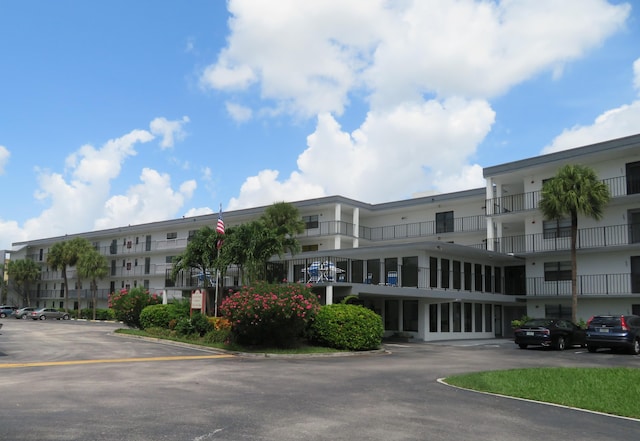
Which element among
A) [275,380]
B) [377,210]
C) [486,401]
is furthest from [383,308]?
[486,401]

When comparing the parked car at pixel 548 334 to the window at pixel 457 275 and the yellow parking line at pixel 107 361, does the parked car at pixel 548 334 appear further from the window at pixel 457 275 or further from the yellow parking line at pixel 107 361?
the yellow parking line at pixel 107 361

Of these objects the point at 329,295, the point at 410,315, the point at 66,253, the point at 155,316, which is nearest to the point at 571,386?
the point at 329,295

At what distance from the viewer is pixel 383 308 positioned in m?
32.0

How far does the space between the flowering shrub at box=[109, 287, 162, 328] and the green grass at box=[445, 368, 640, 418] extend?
2214 centimetres

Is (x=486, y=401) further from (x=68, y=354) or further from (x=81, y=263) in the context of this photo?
(x=81, y=263)

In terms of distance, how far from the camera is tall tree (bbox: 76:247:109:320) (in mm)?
59219

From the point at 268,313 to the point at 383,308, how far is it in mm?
12374

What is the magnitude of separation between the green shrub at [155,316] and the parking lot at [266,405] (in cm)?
1103

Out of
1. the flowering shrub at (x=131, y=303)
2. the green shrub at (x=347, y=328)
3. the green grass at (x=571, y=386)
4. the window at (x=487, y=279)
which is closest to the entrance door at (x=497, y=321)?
the window at (x=487, y=279)

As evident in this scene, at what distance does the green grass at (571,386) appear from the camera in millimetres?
10211

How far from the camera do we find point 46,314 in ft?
187

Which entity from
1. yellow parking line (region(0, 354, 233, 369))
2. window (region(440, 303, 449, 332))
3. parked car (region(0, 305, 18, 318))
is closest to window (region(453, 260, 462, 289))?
window (region(440, 303, 449, 332))

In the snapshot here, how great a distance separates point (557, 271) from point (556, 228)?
2.56m

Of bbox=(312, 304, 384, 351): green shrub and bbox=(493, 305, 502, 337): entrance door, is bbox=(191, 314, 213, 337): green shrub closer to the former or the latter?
bbox=(312, 304, 384, 351): green shrub
